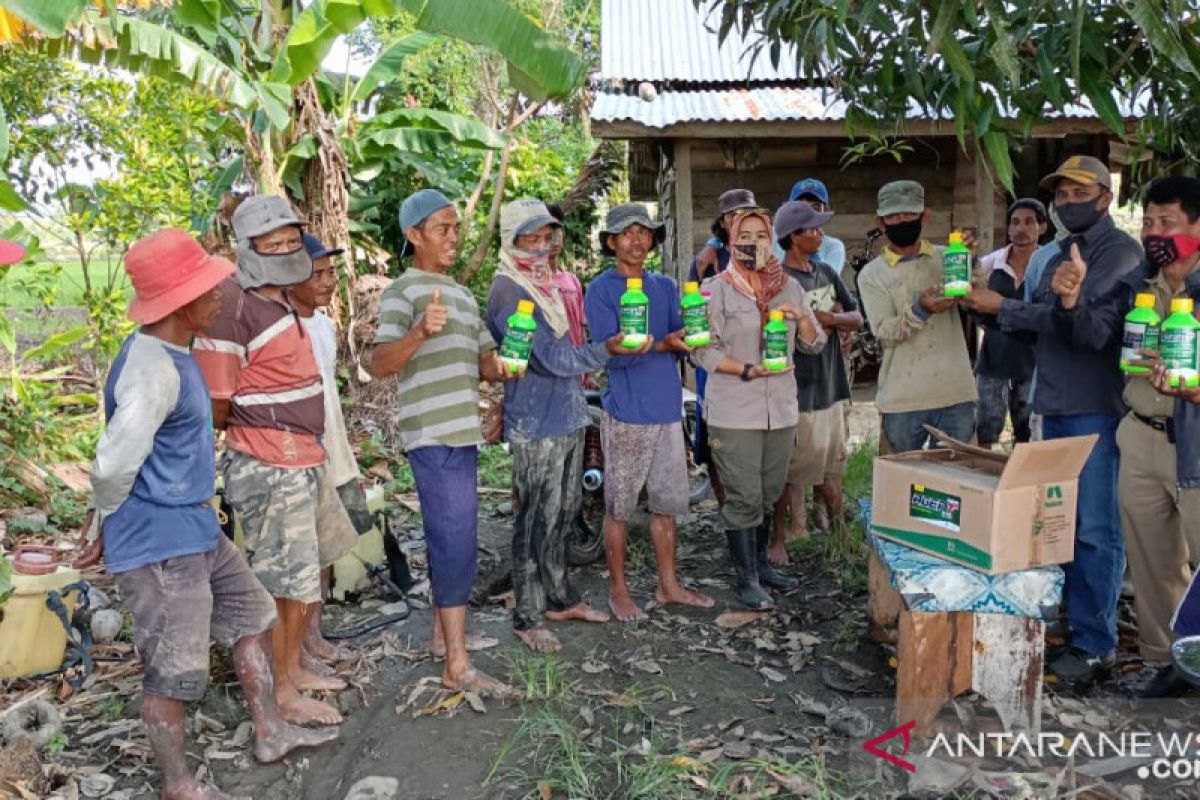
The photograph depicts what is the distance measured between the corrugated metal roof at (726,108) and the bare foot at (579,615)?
165 inches

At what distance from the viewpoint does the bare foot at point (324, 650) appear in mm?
4555

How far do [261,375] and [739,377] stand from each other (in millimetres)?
2374

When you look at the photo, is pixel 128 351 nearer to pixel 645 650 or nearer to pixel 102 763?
pixel 102 763

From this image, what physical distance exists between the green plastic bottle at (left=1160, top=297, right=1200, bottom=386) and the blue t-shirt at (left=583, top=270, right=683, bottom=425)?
224 cm

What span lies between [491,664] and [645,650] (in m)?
0.75

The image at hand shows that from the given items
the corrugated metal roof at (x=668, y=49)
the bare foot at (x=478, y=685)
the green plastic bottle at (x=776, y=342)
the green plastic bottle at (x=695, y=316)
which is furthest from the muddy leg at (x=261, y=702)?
the corrugated metal roof at (x=668, y=49)

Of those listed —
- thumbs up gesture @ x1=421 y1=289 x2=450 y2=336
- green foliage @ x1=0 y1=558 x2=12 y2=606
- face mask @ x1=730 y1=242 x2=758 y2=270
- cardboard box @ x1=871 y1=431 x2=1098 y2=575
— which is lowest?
green foliage @ x1=0 y1=558 x2=12 y2=606

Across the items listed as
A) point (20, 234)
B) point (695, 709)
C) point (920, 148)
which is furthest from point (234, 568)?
point (920, 148)

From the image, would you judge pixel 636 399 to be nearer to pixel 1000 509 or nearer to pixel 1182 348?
pixel 1000 509

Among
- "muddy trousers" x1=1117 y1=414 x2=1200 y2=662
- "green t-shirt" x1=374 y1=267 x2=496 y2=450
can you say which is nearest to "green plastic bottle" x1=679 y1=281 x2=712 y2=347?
"green t-shirt" x1=374 y1=267 x2=496 y2=450

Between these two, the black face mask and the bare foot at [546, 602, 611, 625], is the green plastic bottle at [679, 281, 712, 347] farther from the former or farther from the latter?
the bare foot at [546, 602, 611, 625]

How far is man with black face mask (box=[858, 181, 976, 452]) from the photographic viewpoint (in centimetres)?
518

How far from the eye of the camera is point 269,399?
147 inches

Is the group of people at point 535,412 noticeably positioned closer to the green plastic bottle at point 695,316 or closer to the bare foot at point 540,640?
the bare foot at point 540,640
